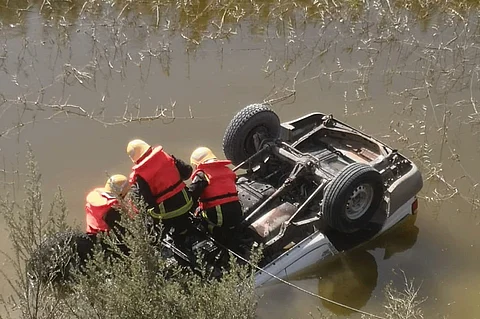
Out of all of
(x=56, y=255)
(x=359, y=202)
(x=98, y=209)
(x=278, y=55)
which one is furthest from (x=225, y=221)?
(x=278, y=55)

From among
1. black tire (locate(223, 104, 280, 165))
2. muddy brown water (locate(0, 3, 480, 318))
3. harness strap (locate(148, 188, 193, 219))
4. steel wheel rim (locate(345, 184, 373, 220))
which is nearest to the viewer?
harness strap (locate(148, 188, 193, 219))

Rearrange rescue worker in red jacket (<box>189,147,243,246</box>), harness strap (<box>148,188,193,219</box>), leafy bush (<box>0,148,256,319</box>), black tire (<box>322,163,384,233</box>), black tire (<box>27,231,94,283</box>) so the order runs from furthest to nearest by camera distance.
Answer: black tire (<box>322,163,384,233</box>) → rescue worker in red jacket (<box>189,147,243,246</box>) → harness strap (<box>148,188,193,219</box>) → black tire (<box>27,231,94,283</box>) → leafy bush (<box>0,148,256,319</box>)

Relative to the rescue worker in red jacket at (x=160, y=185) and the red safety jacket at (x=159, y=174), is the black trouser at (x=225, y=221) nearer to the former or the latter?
the rescue worker in red jacket at (x=160, y=185)

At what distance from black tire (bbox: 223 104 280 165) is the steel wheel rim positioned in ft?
4.51

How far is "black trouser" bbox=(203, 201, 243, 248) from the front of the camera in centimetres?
704

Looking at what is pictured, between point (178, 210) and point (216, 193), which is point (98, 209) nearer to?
point (178, 210)

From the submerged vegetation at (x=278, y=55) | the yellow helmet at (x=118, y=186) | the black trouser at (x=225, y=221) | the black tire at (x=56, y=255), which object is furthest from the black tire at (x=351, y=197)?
the black tire at (x=56, y=255)

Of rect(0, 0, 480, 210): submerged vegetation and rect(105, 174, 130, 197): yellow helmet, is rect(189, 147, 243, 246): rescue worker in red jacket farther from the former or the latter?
rect(0, 0, 480, 210): submerged vegetation

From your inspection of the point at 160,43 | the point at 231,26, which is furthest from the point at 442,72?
the point at 160,43

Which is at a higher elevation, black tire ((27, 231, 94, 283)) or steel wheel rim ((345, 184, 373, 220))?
black tire ((27, 231, 94, 283))

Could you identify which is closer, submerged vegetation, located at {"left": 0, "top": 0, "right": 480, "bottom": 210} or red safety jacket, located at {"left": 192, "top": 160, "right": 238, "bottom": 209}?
red safety jacket, located at {"left": 192, "top": 160, "right": 238, "bottom": 209}

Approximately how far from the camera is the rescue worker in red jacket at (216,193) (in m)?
7.03

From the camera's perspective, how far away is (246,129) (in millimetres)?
8195

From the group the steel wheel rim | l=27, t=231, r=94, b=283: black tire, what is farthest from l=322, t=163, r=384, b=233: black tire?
l=27, t=231, r=94, b=283: black tire
